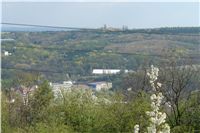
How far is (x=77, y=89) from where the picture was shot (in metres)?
25.1

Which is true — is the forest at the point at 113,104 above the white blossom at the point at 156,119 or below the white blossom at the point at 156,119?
below

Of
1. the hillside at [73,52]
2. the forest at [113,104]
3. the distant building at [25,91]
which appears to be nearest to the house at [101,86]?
the forest at [113,104]

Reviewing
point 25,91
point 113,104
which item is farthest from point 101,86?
point 113,104

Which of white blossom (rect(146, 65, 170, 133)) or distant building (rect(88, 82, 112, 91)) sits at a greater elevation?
white blossom (rect(146, 65, 170, 133))

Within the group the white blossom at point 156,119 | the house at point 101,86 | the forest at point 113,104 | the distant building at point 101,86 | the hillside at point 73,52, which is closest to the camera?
the white blossom at point 156,119

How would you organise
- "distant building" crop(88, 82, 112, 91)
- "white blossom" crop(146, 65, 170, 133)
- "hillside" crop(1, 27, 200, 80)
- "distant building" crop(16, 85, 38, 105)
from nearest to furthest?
"white blossom" crop(146, 65, 170, 133) < "distant building" crop(16, 85, 38, 105) < "distant building" crop(88, 82, 112, 91) < "hillside" crop(1, 27, 200, 80)

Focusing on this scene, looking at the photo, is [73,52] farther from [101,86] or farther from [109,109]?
[109,109]

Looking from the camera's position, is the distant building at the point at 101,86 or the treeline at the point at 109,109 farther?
the distant building at the point at 101,86

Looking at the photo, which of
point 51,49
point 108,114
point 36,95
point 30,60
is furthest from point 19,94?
point 51,49

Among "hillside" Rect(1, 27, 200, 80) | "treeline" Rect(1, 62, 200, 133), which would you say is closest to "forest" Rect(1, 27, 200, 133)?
"treeline" Rect(1, 62, 200, 133)

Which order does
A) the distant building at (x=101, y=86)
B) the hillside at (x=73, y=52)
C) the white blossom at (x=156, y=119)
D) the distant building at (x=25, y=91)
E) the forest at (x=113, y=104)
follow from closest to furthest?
the white blossom at (x=156, y=119) < the forest at (x=113, y=104) < the distant building at (x=25, y=91) < the distant building at (x=101, y=86) < the hillside at (x=73, y=52)

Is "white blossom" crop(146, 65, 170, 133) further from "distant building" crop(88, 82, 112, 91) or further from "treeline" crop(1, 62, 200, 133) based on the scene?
"distant building" crop(88, 82, 112, 91)

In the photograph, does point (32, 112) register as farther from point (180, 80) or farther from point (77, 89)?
point (180, 80)

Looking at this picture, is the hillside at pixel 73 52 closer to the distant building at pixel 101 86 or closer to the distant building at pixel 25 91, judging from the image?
the distant building at pixel 101 86
